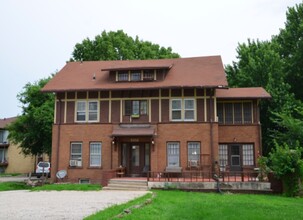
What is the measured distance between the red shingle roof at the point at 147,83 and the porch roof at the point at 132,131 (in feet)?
9.21

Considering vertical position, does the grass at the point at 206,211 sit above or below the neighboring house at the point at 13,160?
below

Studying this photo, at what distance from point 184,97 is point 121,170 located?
21.5 feet

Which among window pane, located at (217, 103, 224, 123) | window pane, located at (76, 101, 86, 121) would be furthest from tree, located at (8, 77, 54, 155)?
window pane, located at (217, 103, 224, 123)

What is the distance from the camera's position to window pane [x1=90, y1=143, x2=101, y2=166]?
2595 cm

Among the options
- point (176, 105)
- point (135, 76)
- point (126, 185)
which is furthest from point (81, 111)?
point (126, 185)

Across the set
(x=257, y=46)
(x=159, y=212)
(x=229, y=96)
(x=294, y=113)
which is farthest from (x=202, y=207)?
(x=257, y=46)

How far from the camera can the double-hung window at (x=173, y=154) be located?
82.2 ft

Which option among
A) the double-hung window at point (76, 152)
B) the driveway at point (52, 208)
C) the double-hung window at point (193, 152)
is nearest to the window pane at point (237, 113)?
the double-hung window at point (193, 152)

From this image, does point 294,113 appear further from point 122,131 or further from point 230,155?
point 122,131

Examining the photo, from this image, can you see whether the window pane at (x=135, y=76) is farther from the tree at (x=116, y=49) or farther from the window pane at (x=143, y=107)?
the tree at (x=116, y=49)

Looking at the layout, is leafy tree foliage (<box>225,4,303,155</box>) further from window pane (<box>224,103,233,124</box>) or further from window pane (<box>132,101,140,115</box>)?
window pane (<box>132,101,140,115</box>)

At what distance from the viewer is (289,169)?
19.2m

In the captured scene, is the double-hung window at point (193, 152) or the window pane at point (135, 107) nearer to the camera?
the double-hung window at point (193, 152)

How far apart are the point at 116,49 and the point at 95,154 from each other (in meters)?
21.4
